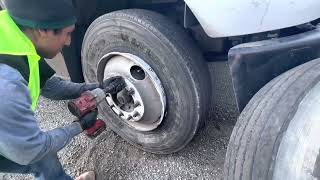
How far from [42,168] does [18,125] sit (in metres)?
0.67

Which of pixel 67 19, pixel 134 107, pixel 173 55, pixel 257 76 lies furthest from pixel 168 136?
pixel 67 19

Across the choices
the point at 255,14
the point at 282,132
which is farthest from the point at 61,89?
the point at 282,132

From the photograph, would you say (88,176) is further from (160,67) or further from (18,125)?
(18,125)

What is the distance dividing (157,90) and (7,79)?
0.97m

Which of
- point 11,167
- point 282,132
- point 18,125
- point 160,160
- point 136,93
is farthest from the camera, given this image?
point 160,160

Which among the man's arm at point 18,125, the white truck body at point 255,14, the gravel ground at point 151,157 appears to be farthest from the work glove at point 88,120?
the white truck body at point 255,14

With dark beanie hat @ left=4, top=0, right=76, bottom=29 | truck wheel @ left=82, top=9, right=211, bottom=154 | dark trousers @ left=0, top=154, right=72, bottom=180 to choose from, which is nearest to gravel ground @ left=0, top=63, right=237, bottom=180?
truck wheel @ left=82, top=9, right=211, bottom=154

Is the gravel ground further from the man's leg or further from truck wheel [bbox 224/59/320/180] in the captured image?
truck wheel [bbox 224/59/320/180]

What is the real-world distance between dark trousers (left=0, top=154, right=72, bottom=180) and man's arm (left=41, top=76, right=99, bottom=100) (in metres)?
0.37

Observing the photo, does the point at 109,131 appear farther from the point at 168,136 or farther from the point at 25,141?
the point at 25,141

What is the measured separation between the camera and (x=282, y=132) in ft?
5.41

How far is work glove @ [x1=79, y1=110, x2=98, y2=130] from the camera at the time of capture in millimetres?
2289

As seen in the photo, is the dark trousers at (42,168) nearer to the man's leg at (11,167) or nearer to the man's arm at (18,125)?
the man's leg at (11,167)

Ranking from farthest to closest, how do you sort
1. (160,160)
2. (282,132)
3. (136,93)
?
(160,160), (136,93), (282,132)
